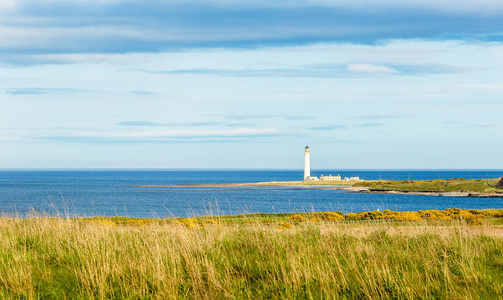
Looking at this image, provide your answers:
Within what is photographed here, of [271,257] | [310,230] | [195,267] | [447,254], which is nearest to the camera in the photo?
[195,267]

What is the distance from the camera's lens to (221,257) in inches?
374

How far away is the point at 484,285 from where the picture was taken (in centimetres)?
789

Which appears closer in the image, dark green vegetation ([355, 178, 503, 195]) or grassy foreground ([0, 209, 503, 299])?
grassy foreground ([0, 209, 503, 299])

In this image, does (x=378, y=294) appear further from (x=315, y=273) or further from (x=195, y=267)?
(x=195, y=267)

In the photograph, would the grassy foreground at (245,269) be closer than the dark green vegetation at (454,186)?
Yes

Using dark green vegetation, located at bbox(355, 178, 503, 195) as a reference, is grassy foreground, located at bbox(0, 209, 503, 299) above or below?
above

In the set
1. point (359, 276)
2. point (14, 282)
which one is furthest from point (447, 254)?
point (14, 282)

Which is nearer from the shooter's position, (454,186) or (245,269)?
(245,269)

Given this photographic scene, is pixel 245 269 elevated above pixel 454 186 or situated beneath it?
elevated above

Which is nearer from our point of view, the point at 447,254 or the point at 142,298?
the point at 142,298

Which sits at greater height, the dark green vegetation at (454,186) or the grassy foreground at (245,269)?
the grassy foreground at (245,269)

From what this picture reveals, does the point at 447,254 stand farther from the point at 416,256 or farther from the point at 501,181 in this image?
the point at 501,181

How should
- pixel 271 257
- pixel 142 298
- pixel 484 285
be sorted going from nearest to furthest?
1. pixel 142 298
2. pixel 484 285
3. pixel 271 257

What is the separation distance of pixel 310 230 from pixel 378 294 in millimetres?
4660
